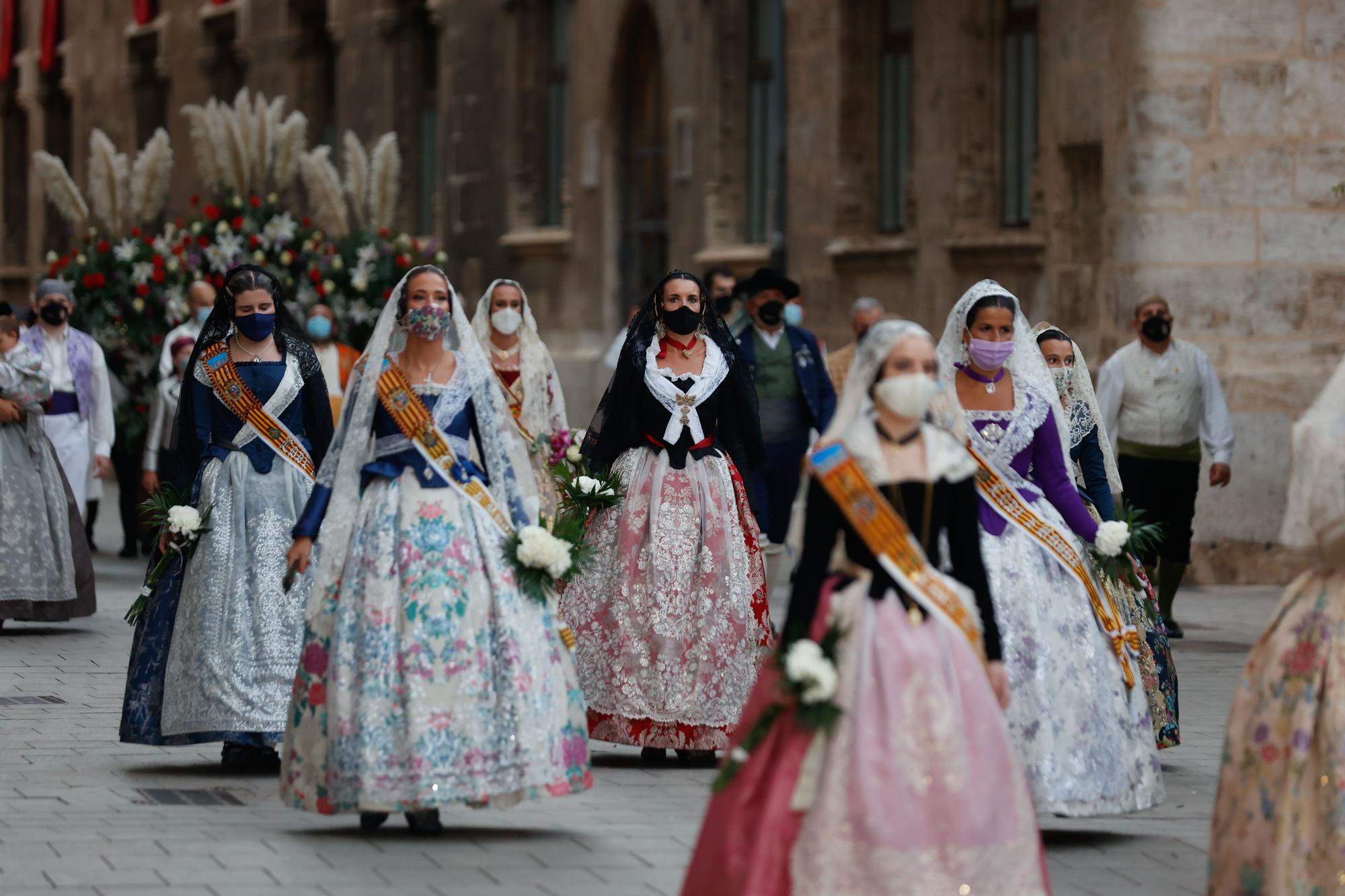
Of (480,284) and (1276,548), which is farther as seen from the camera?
(480,284)

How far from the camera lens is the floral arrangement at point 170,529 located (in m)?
9.84

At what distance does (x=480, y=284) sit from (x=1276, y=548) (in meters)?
14.1

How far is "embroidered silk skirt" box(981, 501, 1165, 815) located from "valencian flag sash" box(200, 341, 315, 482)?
303 centimetres

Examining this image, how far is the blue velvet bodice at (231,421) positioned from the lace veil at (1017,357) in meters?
2.70

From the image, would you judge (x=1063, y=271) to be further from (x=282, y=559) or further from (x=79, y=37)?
(x=79, y=37)

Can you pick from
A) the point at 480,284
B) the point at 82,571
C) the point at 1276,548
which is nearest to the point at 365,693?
the point at 82,571

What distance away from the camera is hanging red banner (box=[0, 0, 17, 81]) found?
161ft

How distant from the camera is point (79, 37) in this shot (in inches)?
1783

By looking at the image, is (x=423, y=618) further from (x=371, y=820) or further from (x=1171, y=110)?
(x=1171, y=110)

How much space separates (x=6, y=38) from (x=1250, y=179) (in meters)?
36.4

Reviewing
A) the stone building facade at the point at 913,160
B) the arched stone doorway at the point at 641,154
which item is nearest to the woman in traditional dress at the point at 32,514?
the stone building facade at the point at 913,160

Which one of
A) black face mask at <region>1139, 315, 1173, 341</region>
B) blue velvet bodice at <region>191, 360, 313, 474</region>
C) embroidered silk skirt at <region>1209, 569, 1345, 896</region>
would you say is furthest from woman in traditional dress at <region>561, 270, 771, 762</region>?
black face mask at <region>1139, 315, 1173, 341</region>

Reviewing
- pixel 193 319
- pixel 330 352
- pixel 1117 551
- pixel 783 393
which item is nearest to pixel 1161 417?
pixel 783 393

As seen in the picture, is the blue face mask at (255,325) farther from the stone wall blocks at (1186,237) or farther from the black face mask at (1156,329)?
the stone wall blocks at (1186,237)
